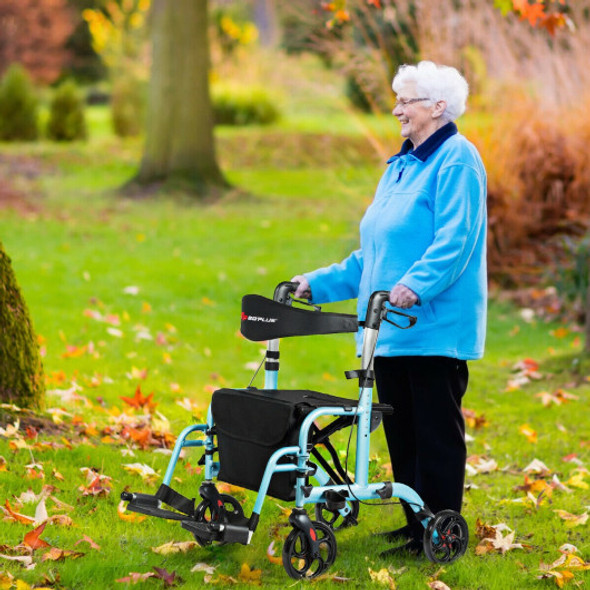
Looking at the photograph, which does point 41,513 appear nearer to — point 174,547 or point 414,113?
point 174,547

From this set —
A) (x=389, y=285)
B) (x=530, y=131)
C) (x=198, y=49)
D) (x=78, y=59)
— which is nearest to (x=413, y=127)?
(x=389, y=285)

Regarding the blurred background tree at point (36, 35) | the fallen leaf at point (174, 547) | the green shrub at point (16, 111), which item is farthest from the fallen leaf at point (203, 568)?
the blurred background tree at point (36, 35)

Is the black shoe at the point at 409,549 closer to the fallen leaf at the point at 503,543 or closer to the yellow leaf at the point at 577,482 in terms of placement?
the fallen leaf at the point at 503,543

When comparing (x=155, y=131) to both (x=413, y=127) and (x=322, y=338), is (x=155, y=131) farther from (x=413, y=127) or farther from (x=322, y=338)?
(x=413, y=127)

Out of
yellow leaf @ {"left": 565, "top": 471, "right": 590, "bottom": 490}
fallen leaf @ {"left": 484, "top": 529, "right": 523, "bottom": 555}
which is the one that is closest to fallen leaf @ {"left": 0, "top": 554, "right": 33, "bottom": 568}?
fallen leaf @ {"left": 484, "top": 529, "right": 523, "bottom": 555}

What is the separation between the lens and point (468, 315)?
12.5ft

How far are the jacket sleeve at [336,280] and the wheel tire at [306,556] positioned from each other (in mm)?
917

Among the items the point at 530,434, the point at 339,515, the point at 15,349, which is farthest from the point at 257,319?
the point at 530,434

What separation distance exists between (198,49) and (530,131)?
773cm

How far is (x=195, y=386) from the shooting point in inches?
275

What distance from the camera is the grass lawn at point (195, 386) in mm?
3857

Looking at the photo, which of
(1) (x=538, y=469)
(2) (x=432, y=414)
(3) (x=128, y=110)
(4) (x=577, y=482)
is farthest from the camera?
(3) (x=128, y=110)

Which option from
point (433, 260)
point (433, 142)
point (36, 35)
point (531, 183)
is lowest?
point (531, 183)

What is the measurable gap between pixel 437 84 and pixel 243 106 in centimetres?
2209
